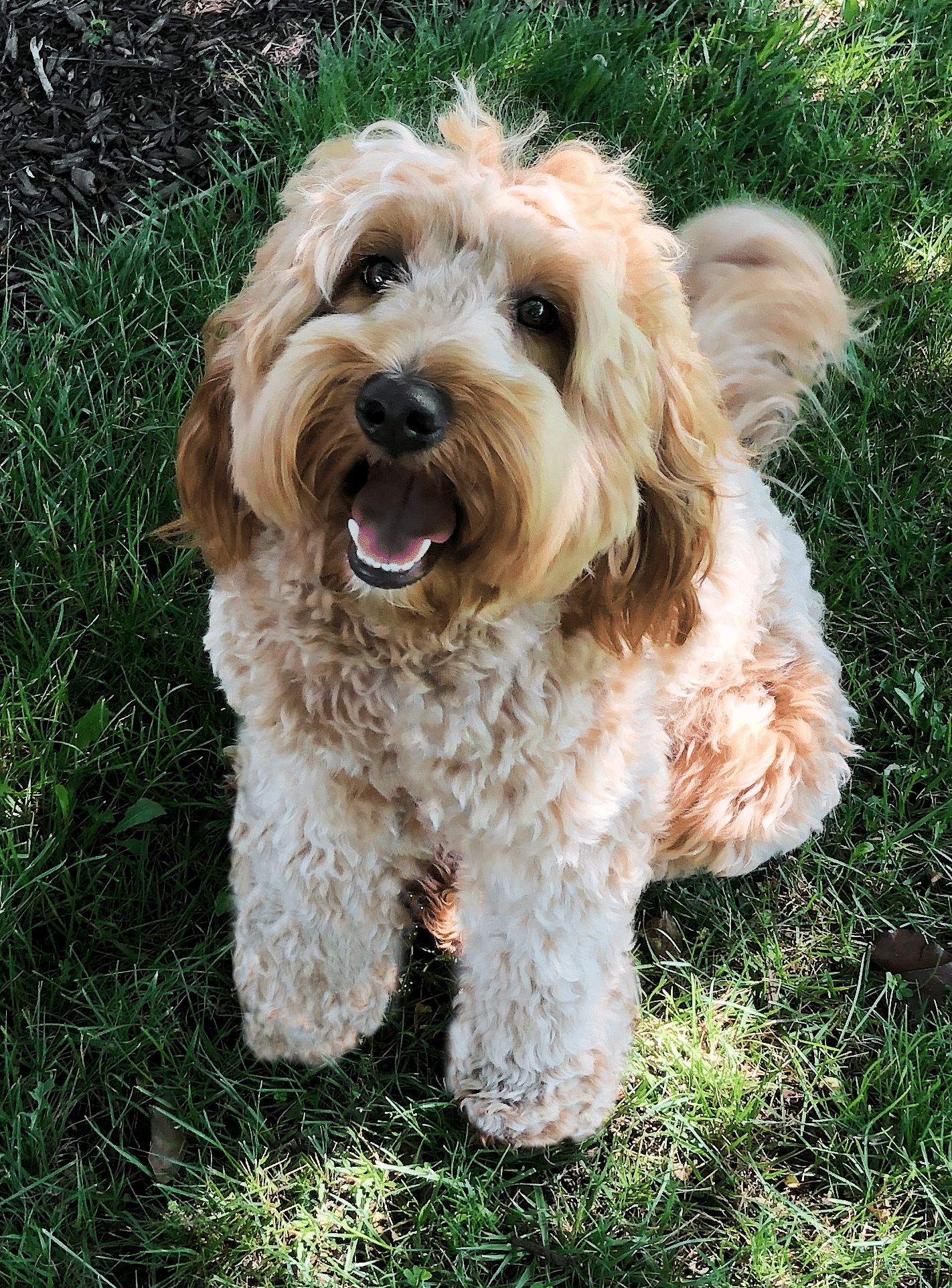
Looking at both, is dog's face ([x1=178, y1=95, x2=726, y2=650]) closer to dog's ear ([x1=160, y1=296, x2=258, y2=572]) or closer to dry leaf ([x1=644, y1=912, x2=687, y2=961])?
dog's ear ([x1=160, y1=296, x2=258, y2=572])

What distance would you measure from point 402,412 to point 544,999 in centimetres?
132

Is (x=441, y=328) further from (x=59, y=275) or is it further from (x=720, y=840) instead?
(x=59, y=275)

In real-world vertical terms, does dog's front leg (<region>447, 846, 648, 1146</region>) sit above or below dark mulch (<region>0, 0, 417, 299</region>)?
below

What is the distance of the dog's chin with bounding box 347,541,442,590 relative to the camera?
1.67 metres

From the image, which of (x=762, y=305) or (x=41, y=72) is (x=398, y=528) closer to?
(x=762, y=305)

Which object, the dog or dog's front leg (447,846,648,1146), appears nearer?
the dog

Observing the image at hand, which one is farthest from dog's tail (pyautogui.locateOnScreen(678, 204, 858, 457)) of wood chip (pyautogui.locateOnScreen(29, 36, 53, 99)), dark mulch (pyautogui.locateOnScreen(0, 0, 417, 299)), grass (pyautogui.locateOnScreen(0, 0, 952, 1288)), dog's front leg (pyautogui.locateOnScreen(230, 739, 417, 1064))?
wood chip (pyautogui.locateOnScreen(29, 36, 53, 99))

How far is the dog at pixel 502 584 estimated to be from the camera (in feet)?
5.46

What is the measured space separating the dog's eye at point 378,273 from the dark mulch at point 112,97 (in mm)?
1901

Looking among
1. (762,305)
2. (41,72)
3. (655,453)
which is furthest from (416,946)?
(41,72)

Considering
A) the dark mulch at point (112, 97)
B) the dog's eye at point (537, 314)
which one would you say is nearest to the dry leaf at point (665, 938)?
the dog's eye at point (537, 314)

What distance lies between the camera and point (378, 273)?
5.80 ft

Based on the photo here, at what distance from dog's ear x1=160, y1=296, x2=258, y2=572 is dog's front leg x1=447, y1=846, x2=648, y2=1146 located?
30.0 inches

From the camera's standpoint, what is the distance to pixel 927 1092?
99.5 inches
